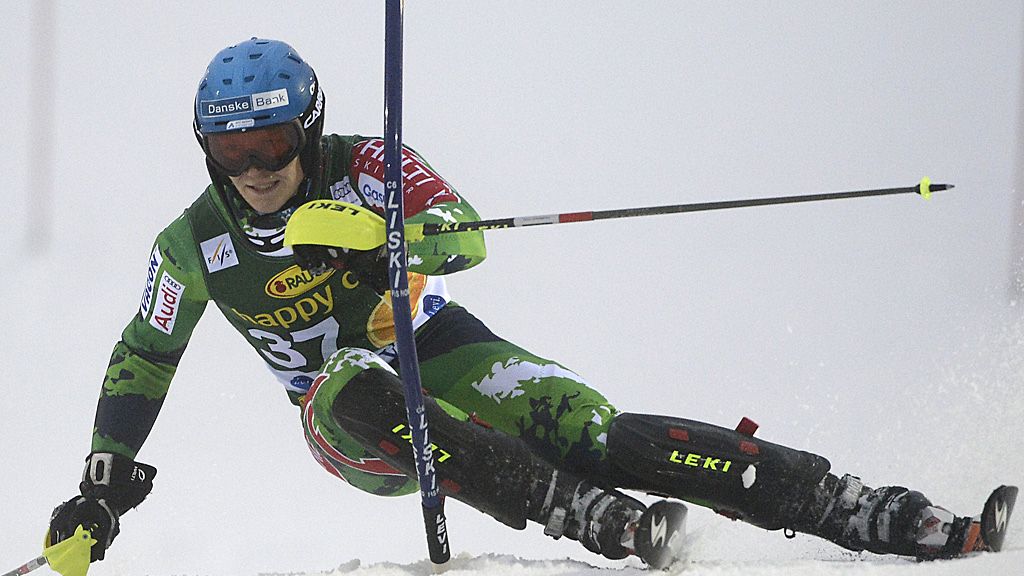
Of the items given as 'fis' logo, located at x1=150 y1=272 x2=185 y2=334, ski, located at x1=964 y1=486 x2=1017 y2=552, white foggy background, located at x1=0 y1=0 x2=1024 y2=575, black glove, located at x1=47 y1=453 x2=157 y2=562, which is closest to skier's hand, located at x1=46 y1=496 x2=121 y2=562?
black glove, located at x1=47 y1=453 x2=157 y2=562

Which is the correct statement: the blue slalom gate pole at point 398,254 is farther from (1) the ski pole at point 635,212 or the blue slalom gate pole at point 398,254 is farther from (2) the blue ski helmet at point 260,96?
(2) the blue ski helmet at point 260,96

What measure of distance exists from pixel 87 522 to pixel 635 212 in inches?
48.8

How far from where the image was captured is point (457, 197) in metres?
2.22

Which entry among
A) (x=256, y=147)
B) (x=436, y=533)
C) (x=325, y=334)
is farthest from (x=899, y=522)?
(x=256, y=147)

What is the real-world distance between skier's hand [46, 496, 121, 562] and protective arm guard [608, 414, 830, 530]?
1.01 m

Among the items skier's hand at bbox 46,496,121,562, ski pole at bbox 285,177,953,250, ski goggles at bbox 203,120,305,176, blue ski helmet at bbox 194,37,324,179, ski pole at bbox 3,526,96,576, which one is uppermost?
blue ski helmet at bbox 194,37,324,179

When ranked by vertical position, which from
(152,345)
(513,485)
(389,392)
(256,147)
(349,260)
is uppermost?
(256,147)

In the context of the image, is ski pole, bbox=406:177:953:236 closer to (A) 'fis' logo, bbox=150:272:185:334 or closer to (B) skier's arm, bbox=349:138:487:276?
(B) skier's arm, bbox=349:138:487:276

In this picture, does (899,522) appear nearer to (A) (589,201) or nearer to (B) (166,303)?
(B) (166,303)

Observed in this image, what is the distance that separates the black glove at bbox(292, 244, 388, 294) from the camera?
1.95m

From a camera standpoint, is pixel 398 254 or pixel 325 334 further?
pixel 325 334

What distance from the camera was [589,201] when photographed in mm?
4457

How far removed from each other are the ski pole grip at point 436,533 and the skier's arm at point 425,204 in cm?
39

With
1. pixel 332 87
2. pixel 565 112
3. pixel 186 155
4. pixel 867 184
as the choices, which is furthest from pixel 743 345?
pixel 186 155
